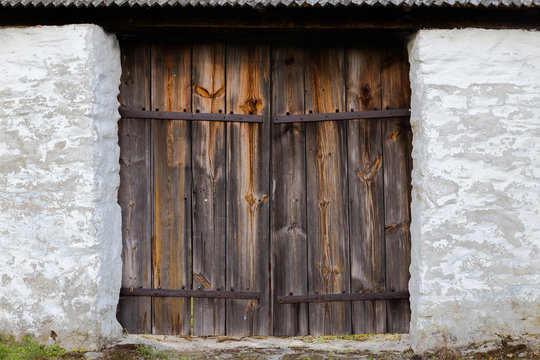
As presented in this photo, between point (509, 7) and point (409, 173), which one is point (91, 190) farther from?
point (509, 7)

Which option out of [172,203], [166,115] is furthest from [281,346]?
[166,115]

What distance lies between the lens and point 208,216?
4.07m

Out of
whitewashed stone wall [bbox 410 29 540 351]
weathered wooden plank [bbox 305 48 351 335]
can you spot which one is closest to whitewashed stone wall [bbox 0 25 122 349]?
weathered wooden plank [bbox 305 48 351 335]

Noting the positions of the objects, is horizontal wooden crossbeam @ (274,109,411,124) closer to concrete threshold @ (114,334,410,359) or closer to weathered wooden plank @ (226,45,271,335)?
weathered wooden plank @ (226,45,271,335)

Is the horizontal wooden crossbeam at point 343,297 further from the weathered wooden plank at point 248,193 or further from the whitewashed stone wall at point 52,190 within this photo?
the whitewashed stone wall at point 52,190

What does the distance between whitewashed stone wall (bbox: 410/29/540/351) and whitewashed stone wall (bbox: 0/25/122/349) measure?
2.30 metres

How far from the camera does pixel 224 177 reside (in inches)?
160

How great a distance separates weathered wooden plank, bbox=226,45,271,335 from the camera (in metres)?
4.07

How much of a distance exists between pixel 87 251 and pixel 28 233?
1.45ft

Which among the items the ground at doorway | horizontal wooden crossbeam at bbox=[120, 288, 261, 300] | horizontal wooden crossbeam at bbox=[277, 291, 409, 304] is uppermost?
horizontal wooden crossbeam at bbox=[120, 288, 261, 300]

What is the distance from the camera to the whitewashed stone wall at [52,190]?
3.64 meters

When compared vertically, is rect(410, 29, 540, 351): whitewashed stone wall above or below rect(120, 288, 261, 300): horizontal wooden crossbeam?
above

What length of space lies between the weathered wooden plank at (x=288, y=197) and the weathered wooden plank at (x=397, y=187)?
0.64 meters

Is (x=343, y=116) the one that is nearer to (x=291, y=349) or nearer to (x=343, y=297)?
(x=343, y=297)
